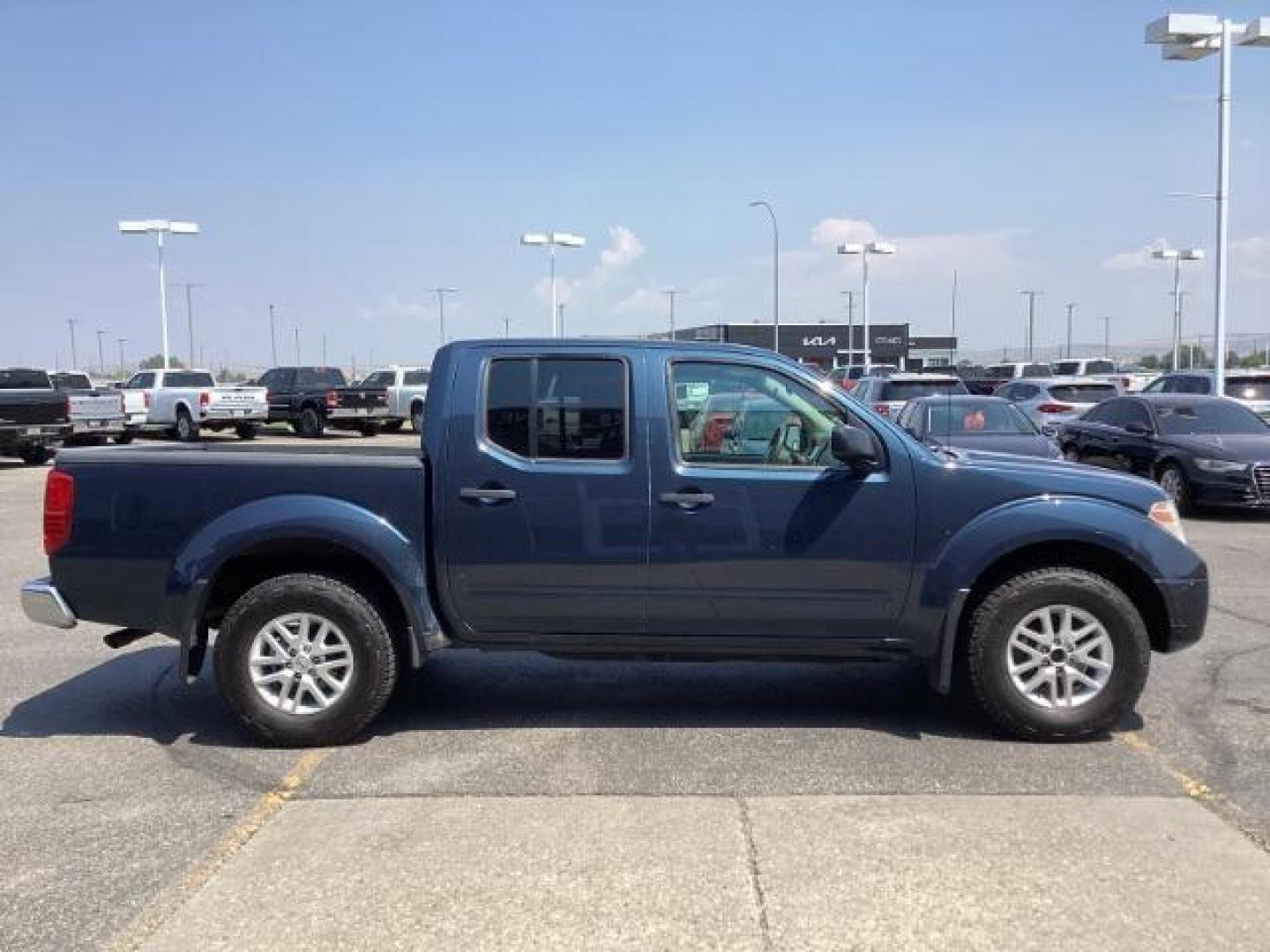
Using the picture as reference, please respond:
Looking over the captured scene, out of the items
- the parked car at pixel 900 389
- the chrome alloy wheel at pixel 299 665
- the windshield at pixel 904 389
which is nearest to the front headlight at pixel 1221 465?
the parked car at pixel 900 389

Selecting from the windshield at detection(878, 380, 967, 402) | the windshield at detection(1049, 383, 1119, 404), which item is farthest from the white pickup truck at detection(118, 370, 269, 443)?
the windshield at detection(1049, 383, 1119, 404)

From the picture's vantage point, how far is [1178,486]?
43.6 feet

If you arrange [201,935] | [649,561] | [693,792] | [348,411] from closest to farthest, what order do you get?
1. [201,935]
2. [693,792]
3. [649,561]
4. [348,411]

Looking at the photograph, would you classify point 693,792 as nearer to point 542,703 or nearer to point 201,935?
point 542,703

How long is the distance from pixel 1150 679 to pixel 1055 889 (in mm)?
3053

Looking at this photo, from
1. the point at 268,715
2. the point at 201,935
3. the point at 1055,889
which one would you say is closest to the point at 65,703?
the point at 268,715

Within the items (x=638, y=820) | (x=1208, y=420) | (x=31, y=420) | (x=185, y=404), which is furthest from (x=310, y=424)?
(x=638, y=820)

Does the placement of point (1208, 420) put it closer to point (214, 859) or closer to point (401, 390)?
point (214, 859)

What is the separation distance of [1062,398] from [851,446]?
55.4 ft

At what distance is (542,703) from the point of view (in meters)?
5.96

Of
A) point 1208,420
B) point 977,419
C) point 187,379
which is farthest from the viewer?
point 187,379

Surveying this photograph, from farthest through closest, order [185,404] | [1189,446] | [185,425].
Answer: [185,425]
[185,404]
[1189,446]

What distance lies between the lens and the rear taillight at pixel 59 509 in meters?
5.30

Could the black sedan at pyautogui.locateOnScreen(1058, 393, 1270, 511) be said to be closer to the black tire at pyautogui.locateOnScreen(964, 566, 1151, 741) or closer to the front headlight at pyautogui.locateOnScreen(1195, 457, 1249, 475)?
the front headlight at pyautogui.locateOnScreen(1195, 457, 1249, 475)
